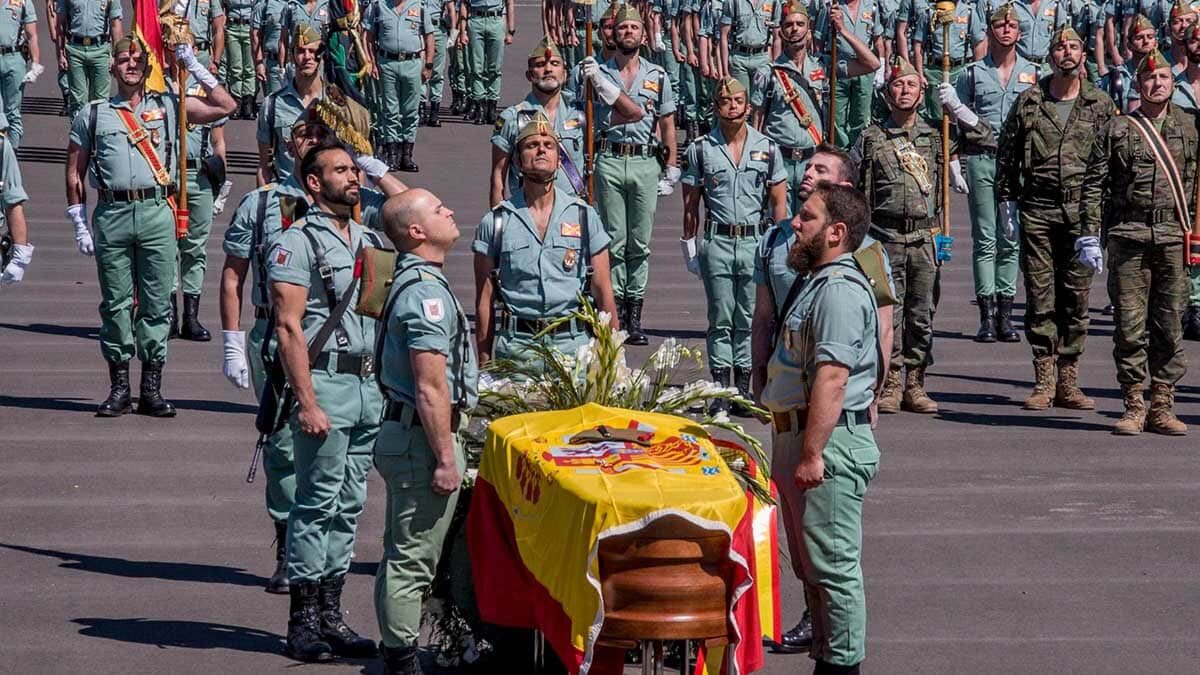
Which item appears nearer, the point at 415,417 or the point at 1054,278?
the point at 415,417

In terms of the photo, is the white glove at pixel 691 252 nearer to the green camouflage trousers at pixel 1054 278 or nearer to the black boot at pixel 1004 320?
the green camouflage trousers at pixel 1054 278

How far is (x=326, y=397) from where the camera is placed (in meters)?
8.43

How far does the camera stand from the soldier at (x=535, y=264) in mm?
10016

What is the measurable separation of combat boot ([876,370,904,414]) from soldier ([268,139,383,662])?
5.40m

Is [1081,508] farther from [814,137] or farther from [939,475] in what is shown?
[814,137]

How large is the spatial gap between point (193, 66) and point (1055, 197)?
217 inches

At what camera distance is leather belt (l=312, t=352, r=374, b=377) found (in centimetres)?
848

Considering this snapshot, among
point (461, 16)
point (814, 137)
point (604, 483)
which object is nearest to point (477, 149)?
point (461, 16)

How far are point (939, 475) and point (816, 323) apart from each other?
4.38 metres

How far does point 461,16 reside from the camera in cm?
2536

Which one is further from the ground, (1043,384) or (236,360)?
(236,360)

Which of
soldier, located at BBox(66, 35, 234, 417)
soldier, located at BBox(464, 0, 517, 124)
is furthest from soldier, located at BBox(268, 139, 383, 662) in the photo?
soldier, located at BBox(464, 0, 517, 124)

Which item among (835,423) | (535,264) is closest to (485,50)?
(535,264)

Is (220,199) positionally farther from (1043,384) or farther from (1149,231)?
(1149,231)
